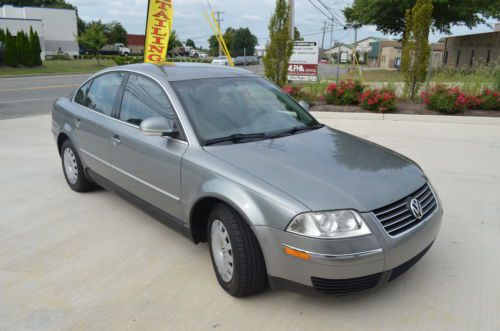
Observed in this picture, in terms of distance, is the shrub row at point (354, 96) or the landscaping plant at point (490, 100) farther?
the shrub row at point (354, 96)

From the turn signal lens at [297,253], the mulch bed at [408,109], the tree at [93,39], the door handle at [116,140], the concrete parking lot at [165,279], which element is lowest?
the concrete parking lot at [165,279]

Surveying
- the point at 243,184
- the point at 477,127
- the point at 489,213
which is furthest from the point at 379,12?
the point at 243,184

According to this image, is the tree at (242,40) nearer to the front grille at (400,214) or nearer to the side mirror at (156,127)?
the side mirror at (156,127)

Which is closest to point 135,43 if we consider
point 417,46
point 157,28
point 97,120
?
point 157,28

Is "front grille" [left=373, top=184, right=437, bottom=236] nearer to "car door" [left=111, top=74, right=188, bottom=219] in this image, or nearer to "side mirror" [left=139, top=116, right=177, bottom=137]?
"car door" [left=111, top=74, right=188, bottom=219]

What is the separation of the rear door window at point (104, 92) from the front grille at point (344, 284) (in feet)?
9.15

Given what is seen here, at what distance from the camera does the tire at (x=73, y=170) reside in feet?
16.5

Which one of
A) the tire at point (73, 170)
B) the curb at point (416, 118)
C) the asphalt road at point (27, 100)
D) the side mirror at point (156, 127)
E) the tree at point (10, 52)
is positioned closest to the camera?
the side mirror at point (156, 127)

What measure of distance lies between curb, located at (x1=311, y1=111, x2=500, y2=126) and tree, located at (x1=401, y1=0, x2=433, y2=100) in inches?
68.0

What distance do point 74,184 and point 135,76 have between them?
1.86m

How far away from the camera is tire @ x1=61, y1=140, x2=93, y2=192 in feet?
16.5

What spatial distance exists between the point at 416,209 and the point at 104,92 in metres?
3.36

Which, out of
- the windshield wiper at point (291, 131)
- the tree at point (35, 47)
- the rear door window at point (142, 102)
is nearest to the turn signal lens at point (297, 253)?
the windshield wiper at point (291, 131)

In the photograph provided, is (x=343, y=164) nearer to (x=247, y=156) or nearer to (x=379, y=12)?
(x=247, y=156)
